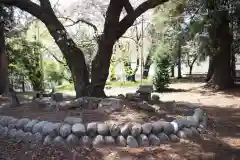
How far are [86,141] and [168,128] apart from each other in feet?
3.70

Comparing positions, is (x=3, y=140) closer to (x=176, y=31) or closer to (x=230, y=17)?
(x=230, y=17)

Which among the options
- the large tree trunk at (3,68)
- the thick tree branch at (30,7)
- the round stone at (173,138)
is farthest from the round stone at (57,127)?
the large tree trunk at (3,68)

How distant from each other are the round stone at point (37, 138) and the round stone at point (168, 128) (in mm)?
1621

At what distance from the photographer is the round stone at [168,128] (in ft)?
15.0

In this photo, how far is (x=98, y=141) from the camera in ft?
13.9

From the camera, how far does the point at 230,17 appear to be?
812 centimetres

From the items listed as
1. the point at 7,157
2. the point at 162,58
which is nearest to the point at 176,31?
the point at 162,58

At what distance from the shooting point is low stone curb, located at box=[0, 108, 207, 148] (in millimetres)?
4273

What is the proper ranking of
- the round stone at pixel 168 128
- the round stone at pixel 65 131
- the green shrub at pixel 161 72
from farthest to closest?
the green shrub at pixel 161 72 → the round stone at pixel 168 128 → the round stone at pixel 65 131

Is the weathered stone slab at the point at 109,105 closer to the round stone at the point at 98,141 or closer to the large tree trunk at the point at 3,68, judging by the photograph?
the round stone at the point at 98,141

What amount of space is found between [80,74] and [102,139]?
2.20 m

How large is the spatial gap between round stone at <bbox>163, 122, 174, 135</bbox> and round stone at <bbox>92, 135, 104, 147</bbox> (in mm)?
877

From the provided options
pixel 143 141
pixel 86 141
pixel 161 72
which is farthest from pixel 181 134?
pixel 161 72

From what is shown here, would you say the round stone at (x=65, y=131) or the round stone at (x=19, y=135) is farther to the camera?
the round stone at (x=19, y=135)
